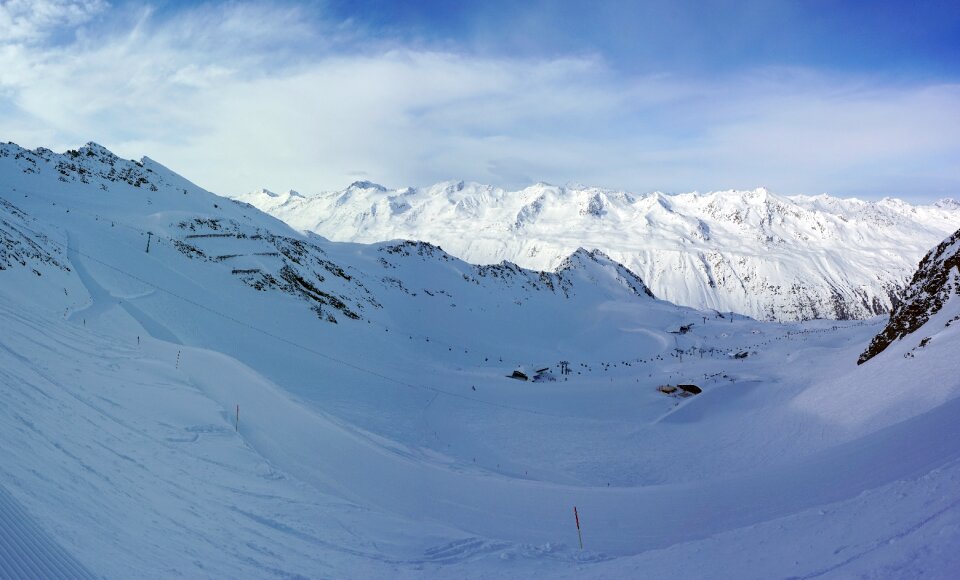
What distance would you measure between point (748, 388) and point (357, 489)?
24.6 metres

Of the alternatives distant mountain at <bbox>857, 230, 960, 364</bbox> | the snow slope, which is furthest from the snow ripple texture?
distant mountain at <bbox>857, 230, 960, 364</bbox>

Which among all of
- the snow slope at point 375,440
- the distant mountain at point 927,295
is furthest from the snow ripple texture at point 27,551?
the distant mountain at point 927,295

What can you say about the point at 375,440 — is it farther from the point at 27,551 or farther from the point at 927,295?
the point at 927,295

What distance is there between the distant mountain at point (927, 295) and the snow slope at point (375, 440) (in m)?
1.44

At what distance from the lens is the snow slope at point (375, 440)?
7828 mm

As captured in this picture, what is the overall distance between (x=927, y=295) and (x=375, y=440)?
26063mm

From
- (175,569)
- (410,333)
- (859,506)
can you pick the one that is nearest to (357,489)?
(175,569)

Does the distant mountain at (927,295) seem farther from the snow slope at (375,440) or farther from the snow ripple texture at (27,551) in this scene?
the snow ripple texture at (27,551)

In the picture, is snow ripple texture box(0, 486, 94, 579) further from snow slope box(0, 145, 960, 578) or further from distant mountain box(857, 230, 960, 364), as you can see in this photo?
distant mountain box(857, 230, 960, 364)

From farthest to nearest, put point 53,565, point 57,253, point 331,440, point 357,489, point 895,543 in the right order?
point 57,253, point 331,440, point 357,489, point 895,543, point 53,565

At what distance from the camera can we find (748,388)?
98.1 ft

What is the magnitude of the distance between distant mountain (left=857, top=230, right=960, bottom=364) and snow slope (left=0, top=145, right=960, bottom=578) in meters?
1.44

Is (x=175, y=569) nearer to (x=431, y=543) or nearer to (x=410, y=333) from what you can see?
(x=431, y=543)

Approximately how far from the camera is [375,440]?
1930cm
